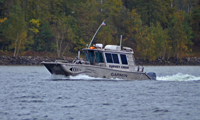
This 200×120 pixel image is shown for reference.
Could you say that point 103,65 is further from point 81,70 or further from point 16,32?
point 16,32

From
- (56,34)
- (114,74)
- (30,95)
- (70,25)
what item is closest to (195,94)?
(114,74)

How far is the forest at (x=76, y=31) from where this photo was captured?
87.4 meters

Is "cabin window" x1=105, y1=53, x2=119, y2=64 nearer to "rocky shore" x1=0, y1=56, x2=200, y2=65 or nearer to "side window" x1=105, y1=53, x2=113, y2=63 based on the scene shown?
"side window" x1=105, y1=53, x2=113, y2=63

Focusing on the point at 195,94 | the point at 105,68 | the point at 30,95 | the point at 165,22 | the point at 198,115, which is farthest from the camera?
the point at 165,22

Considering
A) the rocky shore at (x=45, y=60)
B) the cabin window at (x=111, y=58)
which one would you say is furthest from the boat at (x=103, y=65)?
the rocky shore at (x=45, y=60)

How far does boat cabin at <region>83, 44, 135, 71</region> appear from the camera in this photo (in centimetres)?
3067

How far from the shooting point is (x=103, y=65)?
30.7 meters

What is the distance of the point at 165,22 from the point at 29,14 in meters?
46.4

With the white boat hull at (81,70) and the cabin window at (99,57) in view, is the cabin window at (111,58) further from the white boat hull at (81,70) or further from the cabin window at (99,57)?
the white boat hull at (81,70)

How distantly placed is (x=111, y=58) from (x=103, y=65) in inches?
37.7

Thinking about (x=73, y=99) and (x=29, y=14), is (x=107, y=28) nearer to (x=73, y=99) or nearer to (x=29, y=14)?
(x=29, y=14)

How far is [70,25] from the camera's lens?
98188 millimetres

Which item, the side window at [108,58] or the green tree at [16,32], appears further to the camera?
the green tree at [16,32]

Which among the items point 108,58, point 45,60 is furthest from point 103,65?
point 45,60
